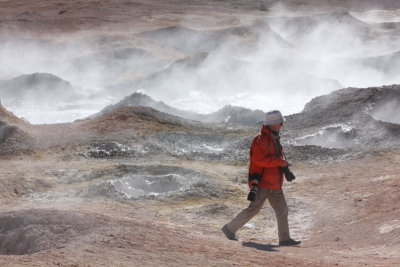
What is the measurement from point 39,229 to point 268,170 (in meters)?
2.45

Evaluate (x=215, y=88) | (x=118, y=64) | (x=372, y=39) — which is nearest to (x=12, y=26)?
(x=118, y=64)

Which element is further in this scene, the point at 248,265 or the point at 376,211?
the point at 376,211

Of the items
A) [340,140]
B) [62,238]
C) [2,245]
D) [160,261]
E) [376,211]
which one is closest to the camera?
[160,261]

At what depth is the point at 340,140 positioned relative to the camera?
1330cm

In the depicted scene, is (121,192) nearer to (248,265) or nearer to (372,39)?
(248,265)

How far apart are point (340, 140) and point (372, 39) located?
85.9 ft

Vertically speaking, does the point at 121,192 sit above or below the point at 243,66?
below

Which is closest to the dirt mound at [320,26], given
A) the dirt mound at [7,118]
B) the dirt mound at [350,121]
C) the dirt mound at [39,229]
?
the dirt mound at [350,121]

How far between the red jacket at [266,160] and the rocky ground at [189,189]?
672mm

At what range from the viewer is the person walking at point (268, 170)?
20.7 ft

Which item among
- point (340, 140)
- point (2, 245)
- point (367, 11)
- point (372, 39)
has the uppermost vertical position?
point (367, 11)

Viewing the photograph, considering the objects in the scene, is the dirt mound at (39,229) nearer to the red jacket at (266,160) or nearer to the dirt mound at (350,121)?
the red jacket at (266,160)

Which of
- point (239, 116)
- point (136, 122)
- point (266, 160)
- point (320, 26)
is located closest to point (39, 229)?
point (266, 160)

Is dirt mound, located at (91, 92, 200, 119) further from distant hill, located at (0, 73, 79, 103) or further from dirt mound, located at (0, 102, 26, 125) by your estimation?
distant hill, located at (0, 73, 79, 103)
